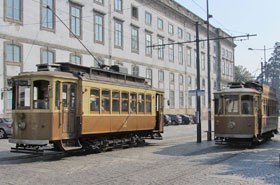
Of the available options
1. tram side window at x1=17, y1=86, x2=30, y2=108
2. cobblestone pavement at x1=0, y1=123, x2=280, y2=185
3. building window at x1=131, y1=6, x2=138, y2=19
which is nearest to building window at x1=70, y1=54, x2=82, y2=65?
building window at x1=131, y1=6, x2=138, y2=19

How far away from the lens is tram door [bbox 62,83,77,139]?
12.9 metres

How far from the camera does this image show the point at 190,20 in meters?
60.8

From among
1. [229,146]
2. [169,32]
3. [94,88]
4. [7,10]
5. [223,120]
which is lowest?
[229,146]

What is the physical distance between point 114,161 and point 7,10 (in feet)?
66.7

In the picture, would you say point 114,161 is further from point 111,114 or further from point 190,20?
point 190,20

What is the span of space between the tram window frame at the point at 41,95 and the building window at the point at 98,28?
1014 inches

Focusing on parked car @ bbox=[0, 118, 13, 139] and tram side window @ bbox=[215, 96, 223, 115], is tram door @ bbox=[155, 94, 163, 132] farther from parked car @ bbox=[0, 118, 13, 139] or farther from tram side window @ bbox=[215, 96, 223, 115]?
parked car @ bbox=[0, 118, 13, 139]

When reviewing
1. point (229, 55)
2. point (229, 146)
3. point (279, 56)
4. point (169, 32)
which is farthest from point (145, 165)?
point (279, 56)

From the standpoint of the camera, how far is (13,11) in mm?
28734

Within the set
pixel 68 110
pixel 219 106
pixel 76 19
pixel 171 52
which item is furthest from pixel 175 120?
pixel 68 110

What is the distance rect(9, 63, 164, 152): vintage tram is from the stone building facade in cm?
208

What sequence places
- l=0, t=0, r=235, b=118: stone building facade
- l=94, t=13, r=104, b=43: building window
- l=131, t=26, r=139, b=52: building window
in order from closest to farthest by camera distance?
l=0, t=0, r=235, b=118: stone building facade
l=94, t=13, r=104, b=43: building window
l=131, t=26, r=139, b=52: building window

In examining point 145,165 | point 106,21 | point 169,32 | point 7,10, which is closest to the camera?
point 145,165

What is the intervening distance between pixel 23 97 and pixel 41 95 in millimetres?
650
